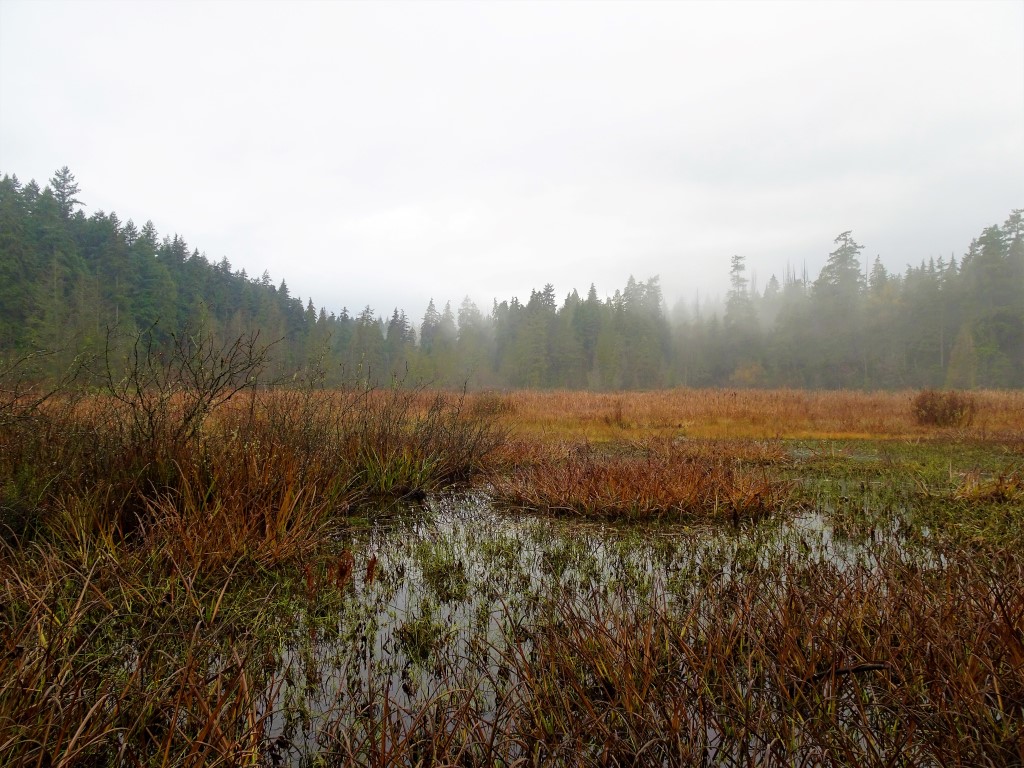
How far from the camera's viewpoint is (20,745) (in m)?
1.44

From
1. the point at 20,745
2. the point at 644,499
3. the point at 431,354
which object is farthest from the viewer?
the point at 431,354

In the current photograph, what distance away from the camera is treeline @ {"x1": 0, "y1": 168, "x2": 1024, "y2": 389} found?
3853 cm

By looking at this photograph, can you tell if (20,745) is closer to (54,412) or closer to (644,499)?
(54,412)

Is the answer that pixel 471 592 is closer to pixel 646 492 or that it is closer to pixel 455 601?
pixel 455 601

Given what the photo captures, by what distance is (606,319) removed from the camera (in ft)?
214

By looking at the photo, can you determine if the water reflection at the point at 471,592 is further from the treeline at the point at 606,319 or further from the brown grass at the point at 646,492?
the treeline at the point at 606,319

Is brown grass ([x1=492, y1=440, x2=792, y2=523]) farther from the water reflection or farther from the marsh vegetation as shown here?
the water reflection

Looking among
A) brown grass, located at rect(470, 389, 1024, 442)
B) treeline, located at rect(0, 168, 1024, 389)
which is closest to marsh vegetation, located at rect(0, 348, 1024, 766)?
brown grass, located at rect(470, 389, 1024, 442)

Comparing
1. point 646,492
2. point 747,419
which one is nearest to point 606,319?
point 747,419

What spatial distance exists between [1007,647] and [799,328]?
63305 millimetres

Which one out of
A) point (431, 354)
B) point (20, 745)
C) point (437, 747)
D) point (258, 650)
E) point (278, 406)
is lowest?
point (258, 650)

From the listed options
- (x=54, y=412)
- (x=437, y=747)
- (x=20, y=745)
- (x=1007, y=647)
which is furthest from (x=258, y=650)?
(x=54, y=412)

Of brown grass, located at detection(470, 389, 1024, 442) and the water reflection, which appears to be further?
brown grass, located at detection(470, 389, 1024, 442)

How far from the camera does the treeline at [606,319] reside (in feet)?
126
